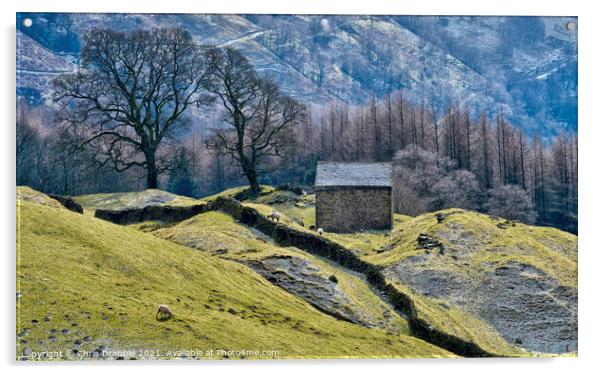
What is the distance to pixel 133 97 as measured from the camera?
2036 inches

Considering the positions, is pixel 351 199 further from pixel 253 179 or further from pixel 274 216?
pixel 274 216

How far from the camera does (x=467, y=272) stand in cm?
4716

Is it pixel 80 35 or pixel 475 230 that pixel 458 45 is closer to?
pixel 475 230

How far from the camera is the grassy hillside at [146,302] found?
3581cm

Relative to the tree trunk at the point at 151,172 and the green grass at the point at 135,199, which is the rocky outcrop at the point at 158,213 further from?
the tree trunk at the point at 151,172

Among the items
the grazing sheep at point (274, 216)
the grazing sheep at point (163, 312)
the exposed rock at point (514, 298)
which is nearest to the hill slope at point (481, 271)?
the exposed rock at point (514, 298)

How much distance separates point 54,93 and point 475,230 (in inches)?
884

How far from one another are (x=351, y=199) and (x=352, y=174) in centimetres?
152

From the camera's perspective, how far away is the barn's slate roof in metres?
55.0

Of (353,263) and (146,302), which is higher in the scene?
(353,263)

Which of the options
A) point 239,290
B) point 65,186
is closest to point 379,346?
point 239,290

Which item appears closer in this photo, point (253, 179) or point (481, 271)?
point (481, 271)

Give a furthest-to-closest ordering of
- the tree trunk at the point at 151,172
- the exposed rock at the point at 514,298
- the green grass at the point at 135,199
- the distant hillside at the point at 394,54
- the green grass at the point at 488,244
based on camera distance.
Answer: the tree trunk at the point at 151,172 → the green grass at the point at 135,199 → the green grass at the point at 488,244 → the distant hillside at the point at 394,54 → the exposed rock at the point at 514,298

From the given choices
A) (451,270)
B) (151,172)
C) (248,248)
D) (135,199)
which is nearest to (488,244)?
(451,270)
